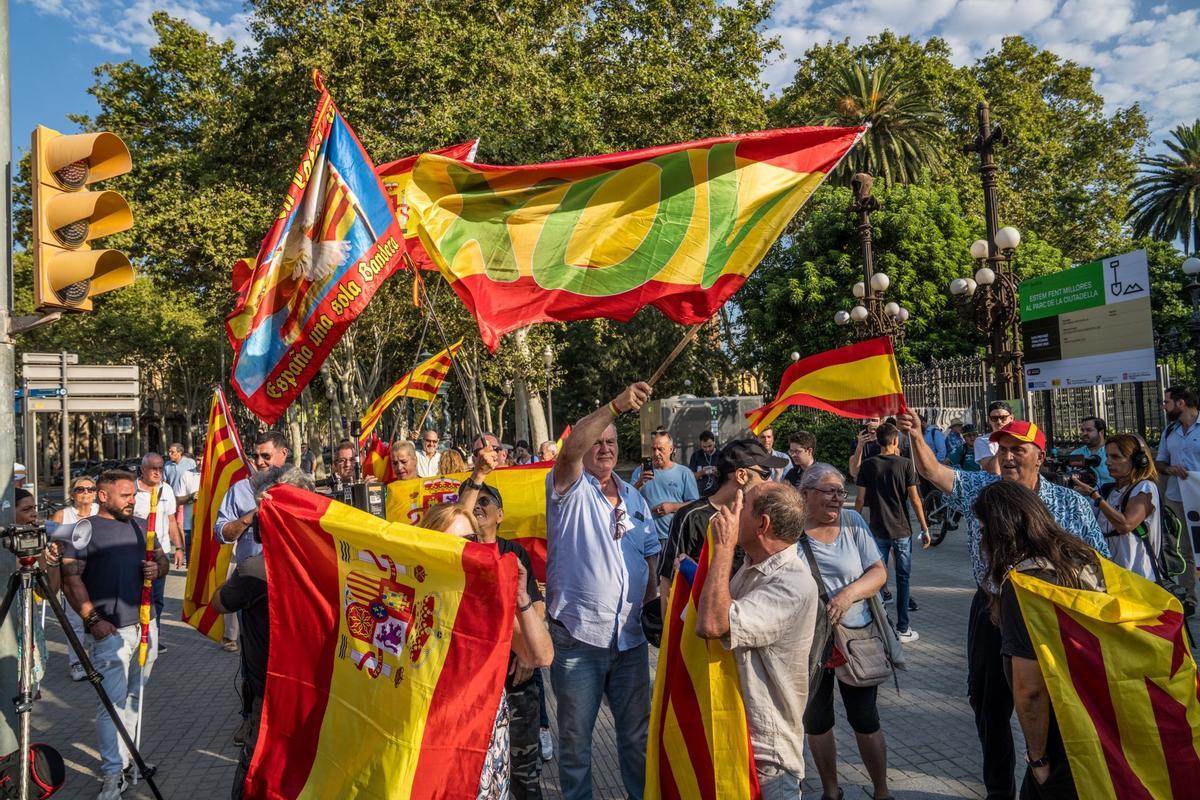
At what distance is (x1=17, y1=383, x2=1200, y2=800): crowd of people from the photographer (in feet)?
9.66

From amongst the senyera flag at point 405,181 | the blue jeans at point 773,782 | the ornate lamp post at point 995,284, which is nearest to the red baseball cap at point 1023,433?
the blue jeans at point 773,782

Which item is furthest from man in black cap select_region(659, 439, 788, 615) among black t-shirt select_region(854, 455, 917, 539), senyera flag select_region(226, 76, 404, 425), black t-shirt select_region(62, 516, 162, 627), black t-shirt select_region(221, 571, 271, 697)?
black t-shirt select_region(854, 455, 917, 539)

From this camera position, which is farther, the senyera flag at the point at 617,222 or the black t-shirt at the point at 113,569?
the black t-shirt at the point at 113,569

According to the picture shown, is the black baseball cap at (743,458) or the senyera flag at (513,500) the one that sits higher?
the black baseball cap at (743,458)

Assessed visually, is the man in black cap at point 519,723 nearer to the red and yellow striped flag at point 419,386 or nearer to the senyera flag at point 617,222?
the senyera flag at point 617,222

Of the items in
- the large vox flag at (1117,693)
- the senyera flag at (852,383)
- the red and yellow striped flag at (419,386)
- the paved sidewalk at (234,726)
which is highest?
the red and yellow striped flag at (419,386)

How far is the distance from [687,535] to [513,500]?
9.98 feet

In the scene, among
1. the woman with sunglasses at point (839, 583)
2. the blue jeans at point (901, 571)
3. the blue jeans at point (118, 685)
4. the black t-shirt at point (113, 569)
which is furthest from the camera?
the blue jeans at point (901, 571)

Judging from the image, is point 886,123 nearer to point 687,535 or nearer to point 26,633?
point 687,535

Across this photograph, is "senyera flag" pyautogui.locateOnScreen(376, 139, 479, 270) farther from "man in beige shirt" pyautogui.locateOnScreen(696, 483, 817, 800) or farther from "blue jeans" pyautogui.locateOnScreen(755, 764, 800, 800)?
"blue jeans" pyautogui.locateOnScreen(755, 764, 800, 800)

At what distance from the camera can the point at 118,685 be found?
4750mm

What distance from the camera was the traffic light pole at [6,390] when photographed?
3.87 metres

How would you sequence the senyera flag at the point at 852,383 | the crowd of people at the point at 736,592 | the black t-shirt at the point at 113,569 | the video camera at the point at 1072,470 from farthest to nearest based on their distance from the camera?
the video camera at the point at 1072,470 < the senyera flag at the point at 852,383 < the black t-shirt at the point at 113,569 < the crowd of people at the point at 736,592

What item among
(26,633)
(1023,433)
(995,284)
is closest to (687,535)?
(1023,433)
